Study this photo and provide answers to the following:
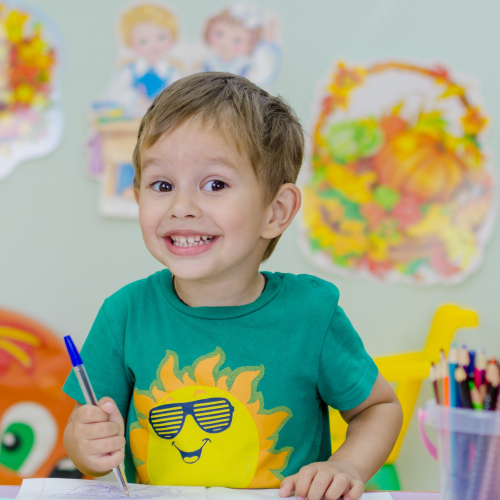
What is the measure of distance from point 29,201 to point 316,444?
2.74 feet

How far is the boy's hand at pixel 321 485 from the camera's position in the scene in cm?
53

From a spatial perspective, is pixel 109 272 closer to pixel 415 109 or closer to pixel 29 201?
pixel 29 201

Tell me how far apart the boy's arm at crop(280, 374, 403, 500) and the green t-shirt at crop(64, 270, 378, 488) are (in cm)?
3

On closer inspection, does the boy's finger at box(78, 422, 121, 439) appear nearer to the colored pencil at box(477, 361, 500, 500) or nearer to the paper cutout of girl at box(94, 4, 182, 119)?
the colored pencil at box(477, 361, 500, 500)

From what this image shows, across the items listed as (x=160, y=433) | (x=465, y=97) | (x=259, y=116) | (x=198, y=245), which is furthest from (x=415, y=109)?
(x=160, y=433)

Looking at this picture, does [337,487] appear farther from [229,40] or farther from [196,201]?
[229,40]

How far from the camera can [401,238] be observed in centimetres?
124

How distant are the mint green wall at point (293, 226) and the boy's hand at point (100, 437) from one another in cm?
69

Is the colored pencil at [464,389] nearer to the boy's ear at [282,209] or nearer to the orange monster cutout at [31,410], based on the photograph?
the boy's ear at [282,209]

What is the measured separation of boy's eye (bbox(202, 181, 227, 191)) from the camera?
64cm

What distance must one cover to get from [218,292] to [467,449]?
1.25 feet

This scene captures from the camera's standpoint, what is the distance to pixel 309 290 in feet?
2.39

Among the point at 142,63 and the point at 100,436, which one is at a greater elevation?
the point at 142,63

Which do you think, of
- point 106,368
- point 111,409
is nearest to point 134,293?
point 106,368
